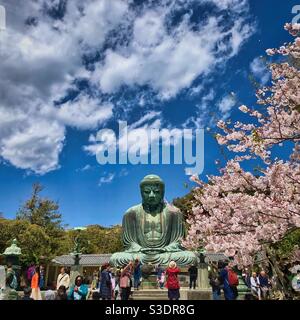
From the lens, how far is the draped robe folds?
13141 mm

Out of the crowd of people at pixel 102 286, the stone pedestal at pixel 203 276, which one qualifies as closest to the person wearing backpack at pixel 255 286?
the crowd of people at pixel 102 286

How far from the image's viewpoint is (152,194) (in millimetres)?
14359

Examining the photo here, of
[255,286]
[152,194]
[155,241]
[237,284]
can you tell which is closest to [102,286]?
[237,284]

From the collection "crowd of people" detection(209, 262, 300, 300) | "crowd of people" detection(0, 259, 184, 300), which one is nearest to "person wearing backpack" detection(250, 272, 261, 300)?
"crowd of people" detection(209, 262, 300, 300)

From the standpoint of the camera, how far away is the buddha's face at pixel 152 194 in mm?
14406

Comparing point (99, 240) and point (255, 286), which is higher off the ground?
point (99, 240)

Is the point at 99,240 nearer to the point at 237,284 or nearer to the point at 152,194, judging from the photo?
the point at 152,194

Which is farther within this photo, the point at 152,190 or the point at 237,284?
the point at 152,190

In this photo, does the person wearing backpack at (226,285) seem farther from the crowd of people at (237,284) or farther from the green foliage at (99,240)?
the green foliage at (99,240)

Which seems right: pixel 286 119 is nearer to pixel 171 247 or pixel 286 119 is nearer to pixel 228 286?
pixel 228 286

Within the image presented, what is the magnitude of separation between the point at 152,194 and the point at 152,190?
0.18m

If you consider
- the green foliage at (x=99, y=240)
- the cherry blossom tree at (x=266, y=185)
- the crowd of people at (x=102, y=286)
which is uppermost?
the green foliage at (x=99, y=240)

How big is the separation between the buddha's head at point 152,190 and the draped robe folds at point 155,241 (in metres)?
0.37

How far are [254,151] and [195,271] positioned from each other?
8031 millimetres
